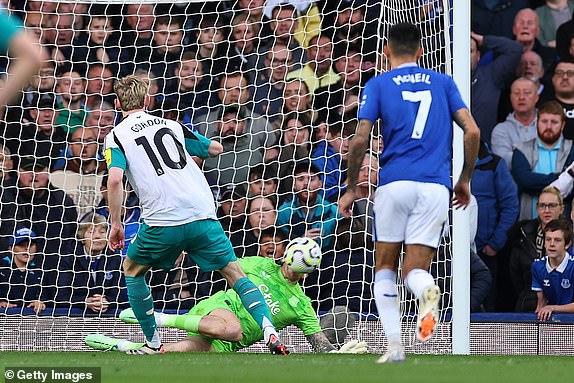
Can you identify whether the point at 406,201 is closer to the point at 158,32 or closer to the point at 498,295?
the point at 498,295

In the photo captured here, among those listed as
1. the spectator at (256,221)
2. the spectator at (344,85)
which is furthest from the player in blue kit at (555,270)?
the spectator at (256,221)

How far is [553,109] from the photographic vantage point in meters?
12.2

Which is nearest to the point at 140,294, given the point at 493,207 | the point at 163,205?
the point at 163,205

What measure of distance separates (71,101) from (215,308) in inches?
140

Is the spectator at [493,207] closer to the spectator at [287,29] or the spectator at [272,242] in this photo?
the spectator at [272,242]

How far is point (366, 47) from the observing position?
12.3 metres

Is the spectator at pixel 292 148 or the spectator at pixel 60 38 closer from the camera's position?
the spectator at pixel 292 148

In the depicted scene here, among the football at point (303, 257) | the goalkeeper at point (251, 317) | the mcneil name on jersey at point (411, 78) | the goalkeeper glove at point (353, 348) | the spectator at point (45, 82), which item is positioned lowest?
the goalkeeper glove at point (353, 348)

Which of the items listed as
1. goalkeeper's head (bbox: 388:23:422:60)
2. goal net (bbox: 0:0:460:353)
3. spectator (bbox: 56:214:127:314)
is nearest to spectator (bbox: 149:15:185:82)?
goal net (bbox: 0:0:460:353)

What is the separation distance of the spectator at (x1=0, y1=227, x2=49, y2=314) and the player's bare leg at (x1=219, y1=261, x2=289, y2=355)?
366 cm

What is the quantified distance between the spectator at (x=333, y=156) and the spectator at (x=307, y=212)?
9 cm

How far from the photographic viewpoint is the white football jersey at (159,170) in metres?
9.00

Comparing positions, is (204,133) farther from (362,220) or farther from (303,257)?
(303,257)

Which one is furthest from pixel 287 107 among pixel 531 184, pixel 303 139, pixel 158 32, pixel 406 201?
pixel 406 201
